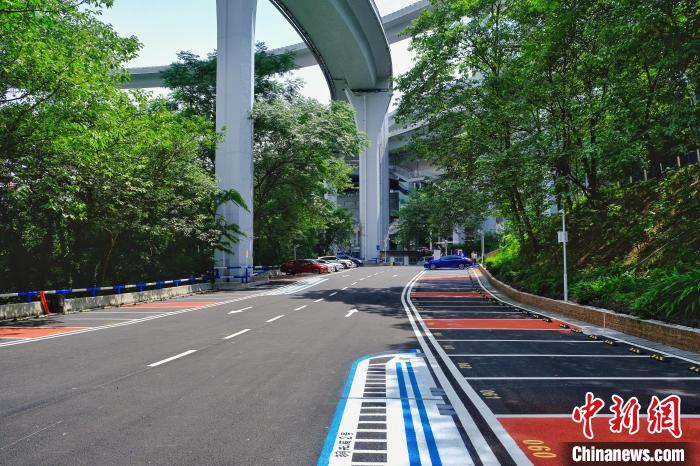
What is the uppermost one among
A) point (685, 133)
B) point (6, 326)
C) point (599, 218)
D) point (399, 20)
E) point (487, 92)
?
point (399, 20)

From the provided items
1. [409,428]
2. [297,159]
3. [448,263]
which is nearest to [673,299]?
[409,428]

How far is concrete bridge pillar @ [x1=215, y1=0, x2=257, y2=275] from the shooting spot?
3453 cm

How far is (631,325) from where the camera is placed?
12047mm

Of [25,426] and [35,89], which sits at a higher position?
[35,89]

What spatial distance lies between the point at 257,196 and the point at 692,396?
36964 millimetres

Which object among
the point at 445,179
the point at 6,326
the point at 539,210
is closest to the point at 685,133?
the point at 539,210

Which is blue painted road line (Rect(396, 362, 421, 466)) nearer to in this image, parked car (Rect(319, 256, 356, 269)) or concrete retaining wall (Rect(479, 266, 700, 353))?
concrete retaining wall (Rect(479, 266, 700, 353))

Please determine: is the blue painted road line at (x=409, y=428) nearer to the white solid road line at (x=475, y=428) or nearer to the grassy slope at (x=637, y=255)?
the white solid road line at (x=475, y=428)

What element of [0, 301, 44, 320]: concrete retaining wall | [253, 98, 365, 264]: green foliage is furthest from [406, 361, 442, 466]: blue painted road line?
[253, 98, 365, 264]: green foliage

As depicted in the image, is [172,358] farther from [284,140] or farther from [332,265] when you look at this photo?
[332,265]

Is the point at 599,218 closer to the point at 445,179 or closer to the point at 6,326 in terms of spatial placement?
the point at 445,179

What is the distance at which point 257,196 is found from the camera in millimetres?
41062
